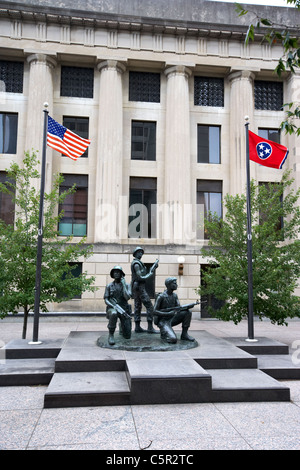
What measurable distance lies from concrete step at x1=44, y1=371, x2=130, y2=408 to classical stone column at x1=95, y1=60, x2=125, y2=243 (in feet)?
46.3

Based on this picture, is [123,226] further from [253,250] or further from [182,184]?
[253,250]

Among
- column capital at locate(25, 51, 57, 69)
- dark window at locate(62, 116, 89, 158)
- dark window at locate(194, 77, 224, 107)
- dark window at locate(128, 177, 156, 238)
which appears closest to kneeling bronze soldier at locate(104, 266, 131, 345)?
dark window at locate(128, 177, 156, 238)

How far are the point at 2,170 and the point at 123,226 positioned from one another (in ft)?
25.0

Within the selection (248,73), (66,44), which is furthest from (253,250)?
(66,44)

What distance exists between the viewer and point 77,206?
22.9 meters

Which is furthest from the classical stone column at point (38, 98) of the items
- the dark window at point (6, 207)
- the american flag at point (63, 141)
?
the american flag at point (63, 141)

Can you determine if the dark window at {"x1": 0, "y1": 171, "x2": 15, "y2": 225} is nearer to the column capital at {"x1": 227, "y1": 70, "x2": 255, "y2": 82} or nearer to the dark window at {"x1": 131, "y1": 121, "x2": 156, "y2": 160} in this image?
the dark window at {"x1": 131, "y1": 121, "x2": 156, "y2": 160}

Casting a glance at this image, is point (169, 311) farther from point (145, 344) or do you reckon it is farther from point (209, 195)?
point (209, 195)

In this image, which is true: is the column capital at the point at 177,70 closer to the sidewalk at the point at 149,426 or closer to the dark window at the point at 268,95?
the dark window at the point at 268,95

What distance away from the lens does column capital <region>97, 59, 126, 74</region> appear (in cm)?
2306

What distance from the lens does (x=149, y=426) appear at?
6.38 meters

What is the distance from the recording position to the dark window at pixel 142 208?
23062mm

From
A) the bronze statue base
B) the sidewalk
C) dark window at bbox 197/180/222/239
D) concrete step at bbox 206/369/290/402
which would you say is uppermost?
dark window at bbox 197/180/222/239

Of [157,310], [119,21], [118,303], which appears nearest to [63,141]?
[118,303]
